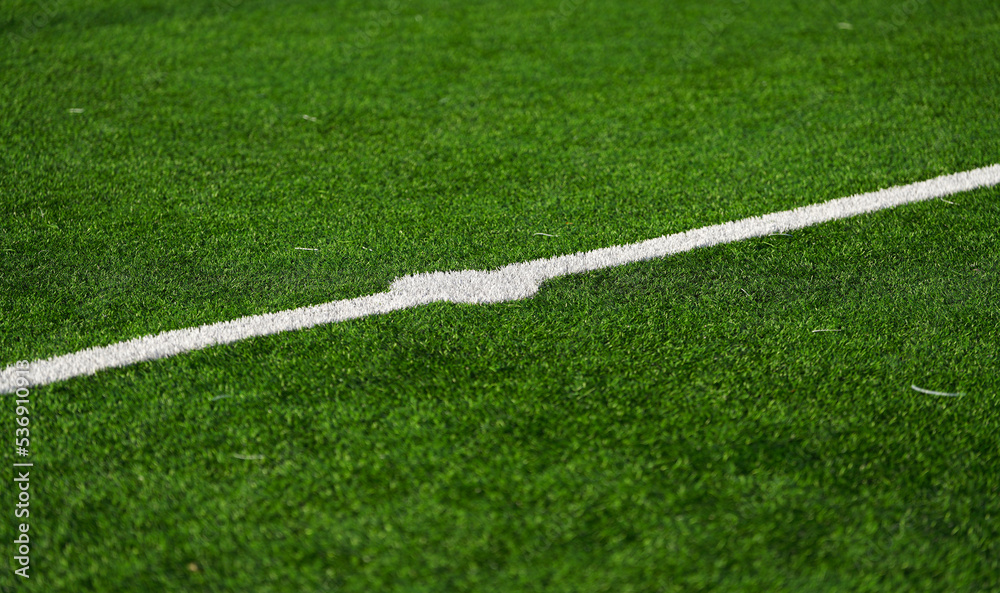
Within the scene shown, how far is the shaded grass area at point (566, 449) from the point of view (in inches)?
63.3

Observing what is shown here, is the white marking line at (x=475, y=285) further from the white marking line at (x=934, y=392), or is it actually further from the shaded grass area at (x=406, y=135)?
the white marking line at (x=934, y=392)

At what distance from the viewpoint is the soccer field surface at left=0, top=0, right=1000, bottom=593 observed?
166 centimetres

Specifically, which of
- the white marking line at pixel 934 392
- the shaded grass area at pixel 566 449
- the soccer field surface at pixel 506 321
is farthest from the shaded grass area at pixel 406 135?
the white marking line at pixel 934 392

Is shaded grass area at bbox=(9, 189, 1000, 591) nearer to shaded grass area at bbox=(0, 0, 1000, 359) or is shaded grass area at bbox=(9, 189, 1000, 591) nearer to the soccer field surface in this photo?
the soccer field surface

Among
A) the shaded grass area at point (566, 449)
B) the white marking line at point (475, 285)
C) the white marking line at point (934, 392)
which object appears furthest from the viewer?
the white marking line at point (475, 285)

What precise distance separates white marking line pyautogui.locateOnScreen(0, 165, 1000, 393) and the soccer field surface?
0.18ft

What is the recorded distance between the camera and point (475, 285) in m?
2.57

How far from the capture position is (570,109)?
3.97 metres

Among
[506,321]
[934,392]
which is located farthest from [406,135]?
[934,392]

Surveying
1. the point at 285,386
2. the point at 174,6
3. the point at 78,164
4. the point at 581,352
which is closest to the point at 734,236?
the point at 581,352

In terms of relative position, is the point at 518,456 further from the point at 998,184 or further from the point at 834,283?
the point at 998,184

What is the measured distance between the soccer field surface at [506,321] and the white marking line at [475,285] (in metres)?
0.05

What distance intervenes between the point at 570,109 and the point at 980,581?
284 cm

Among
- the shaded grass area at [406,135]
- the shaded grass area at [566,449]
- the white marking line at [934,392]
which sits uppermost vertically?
the shaded grass area at [406,135]
